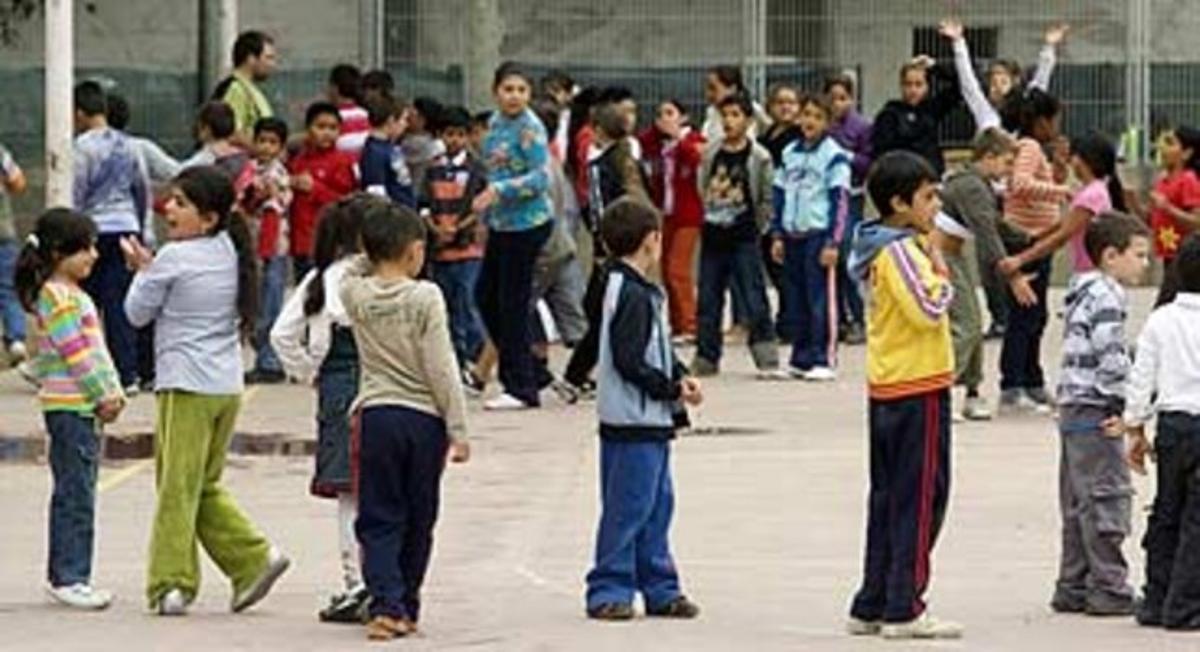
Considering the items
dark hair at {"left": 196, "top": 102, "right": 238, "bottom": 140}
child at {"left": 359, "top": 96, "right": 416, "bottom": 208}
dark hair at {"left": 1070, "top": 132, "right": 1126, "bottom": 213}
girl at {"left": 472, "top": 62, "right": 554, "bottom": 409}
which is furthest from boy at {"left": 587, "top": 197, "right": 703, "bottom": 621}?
child at {"left": 359, "top": 96, "right": 416, "bottom": 208}

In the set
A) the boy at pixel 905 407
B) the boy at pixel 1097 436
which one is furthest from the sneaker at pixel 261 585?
the boy at pixel 1097 436

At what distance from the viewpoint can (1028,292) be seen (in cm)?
1830

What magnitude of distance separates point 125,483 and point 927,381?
613 cm

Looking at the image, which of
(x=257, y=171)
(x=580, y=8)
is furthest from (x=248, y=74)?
(x=580, y=8)

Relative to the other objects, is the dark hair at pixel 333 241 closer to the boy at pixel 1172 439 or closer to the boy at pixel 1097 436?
the boy at pixel 1097 436

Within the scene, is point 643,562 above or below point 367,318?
below

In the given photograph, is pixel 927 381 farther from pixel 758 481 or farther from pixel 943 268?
pixel 758 481

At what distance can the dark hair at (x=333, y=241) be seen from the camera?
1174 centimetres

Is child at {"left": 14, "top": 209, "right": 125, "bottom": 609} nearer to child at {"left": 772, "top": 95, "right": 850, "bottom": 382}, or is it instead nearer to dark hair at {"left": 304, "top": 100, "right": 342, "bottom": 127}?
dark hair at {"left": 304, "top": 100, "right": 342, "bottom": 127}

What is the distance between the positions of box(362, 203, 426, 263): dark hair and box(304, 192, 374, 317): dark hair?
0.26 m

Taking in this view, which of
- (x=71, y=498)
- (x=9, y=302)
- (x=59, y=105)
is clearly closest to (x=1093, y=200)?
(x=71, y=498)

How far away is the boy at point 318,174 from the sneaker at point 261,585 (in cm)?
891

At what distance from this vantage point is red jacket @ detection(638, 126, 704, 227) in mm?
22406

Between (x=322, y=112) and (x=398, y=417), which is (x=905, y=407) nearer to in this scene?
(x=398, y=417)
